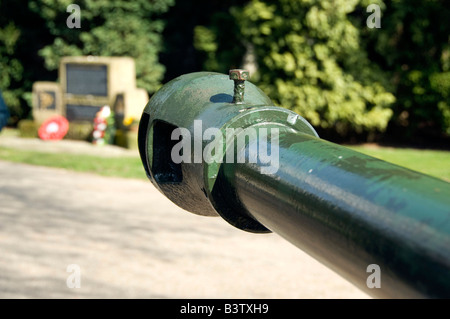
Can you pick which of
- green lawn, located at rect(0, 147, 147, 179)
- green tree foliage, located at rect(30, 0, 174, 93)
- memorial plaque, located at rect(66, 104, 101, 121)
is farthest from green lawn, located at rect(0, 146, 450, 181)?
green tree foliage, located at rect(30, 0, 174, 93)

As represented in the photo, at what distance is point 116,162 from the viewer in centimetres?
1060

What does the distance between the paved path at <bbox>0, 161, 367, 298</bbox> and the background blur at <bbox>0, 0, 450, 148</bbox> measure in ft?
21.8

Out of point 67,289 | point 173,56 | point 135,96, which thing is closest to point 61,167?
point 135,96

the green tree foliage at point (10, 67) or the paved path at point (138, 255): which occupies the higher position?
the green tree foliage at point (10, 67)

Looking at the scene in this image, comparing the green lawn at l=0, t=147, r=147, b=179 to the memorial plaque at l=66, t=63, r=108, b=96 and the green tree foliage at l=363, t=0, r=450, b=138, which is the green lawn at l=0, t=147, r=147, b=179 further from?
the green tree foliage at l=363, t=0, r=450, b=138

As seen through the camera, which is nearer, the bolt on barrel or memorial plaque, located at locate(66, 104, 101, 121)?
the bolt on barrel

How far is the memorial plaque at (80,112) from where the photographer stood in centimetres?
1411

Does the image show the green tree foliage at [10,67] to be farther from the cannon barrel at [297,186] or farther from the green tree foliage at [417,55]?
the cannon barrel at [297,186]

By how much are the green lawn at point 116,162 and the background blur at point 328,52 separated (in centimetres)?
186

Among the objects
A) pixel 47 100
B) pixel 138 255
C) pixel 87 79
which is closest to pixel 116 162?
pixel 87 79

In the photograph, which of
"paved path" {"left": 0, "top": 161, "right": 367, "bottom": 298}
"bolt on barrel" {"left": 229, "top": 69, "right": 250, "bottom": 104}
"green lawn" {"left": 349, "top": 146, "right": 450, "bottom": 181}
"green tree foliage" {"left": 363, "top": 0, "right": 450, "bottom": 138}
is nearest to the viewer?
"bolt on barrel" {"left": 229, "top": 69, "right": 250, "bottom": 104}

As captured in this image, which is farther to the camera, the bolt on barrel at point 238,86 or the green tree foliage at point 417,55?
the green tree foliage at point 417,55

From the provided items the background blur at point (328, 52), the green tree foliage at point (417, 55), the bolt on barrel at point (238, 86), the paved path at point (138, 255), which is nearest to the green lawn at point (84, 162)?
the paved path at point (138, 255)

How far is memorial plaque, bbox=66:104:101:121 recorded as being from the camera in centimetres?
1411
